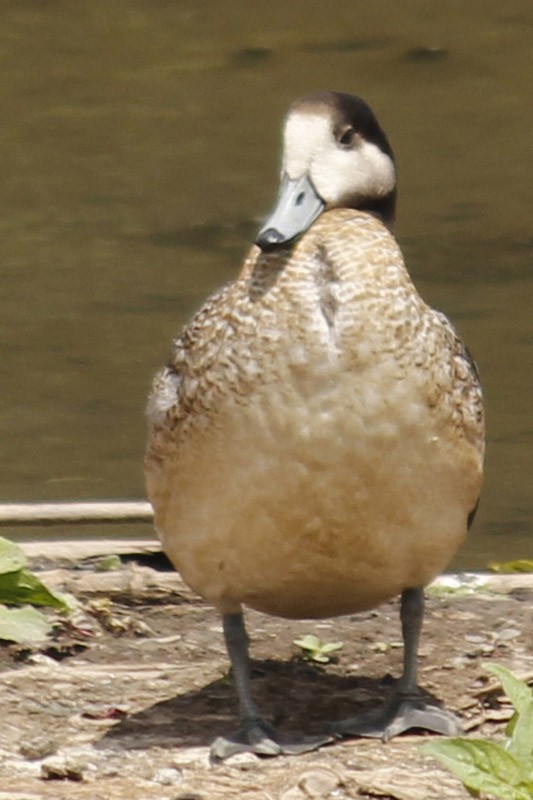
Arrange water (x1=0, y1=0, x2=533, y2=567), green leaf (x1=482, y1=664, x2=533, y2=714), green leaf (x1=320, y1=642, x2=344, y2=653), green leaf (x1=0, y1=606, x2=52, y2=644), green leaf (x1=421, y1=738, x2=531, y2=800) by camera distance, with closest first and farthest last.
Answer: green leaf (x1=421, y1=738, x2=531, y2=800) → green leaf (x1=482, y1=664, x2=533, y2=714) → green leaf (x1=0, y1=606, x2=52, y2=644) → green leaf (x1=320, y1=642, x2=344, y2=653) → water (x1=0, y1=0, x2=533, y2=567)

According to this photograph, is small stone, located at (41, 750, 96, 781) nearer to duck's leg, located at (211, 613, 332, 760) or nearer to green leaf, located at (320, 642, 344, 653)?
duck's leg, located at (211, 613, 332, 760)

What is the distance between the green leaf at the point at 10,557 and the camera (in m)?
6.02

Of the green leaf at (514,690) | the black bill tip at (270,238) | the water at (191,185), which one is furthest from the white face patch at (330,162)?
the water at (191,185)

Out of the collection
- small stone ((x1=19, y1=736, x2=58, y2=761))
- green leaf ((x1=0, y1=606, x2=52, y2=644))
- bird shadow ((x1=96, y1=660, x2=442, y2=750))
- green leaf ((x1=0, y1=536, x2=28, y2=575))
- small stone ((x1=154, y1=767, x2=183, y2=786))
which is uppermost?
green leaf ((x1=0, y1=536, x2=28, y2=575))

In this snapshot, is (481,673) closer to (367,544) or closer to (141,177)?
(367,544)

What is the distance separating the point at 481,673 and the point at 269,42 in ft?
29.2

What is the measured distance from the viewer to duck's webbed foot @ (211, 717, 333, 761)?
5.25 metres

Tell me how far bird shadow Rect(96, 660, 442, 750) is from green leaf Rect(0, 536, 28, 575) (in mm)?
617

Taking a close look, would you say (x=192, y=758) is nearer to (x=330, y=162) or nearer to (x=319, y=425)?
(x=319, y=425)

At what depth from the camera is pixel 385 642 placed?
20.3ft

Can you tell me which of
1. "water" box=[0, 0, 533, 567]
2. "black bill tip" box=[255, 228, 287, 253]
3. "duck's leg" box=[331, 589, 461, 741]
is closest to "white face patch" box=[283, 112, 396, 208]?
"black bill tip" box=[255, 228, 287, 253]

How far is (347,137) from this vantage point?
5277 millimetres

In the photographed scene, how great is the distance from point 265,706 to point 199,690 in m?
0.20

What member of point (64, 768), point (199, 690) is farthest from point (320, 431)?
point (199, 690)
